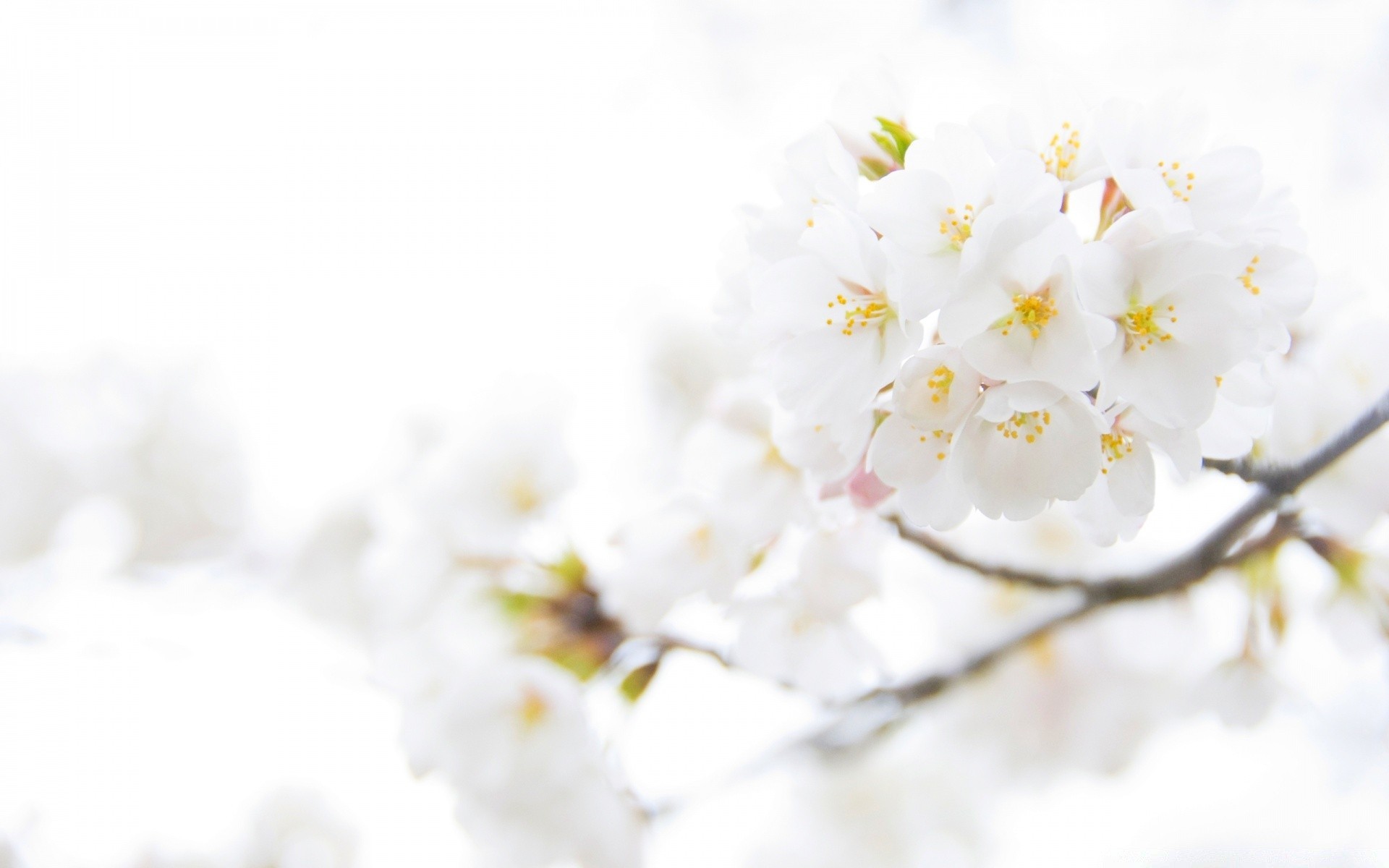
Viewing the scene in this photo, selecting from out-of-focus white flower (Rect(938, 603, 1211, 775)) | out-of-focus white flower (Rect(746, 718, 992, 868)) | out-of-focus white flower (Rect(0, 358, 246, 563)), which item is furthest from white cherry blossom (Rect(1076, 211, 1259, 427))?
out-of-focus white flower (Rect(0, 358, 246, 563))

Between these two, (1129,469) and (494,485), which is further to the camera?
(494,485)

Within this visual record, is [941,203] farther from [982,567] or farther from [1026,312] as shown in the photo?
[982,567]

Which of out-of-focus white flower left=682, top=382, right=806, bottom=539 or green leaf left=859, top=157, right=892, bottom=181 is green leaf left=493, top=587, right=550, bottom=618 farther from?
green leaf left=859, top=157, right=892, bottom=181

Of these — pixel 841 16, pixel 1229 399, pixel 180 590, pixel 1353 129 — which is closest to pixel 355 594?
pixel 180 590

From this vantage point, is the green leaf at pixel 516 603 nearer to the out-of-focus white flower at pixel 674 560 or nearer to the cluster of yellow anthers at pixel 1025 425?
the out-of-focus white flower at pixel 674 560

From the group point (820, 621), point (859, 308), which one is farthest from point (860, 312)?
point (820, 621)

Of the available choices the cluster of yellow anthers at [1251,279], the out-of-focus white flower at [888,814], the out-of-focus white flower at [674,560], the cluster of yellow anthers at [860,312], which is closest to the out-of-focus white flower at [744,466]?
the out-of-focus white flower at [674,560]
